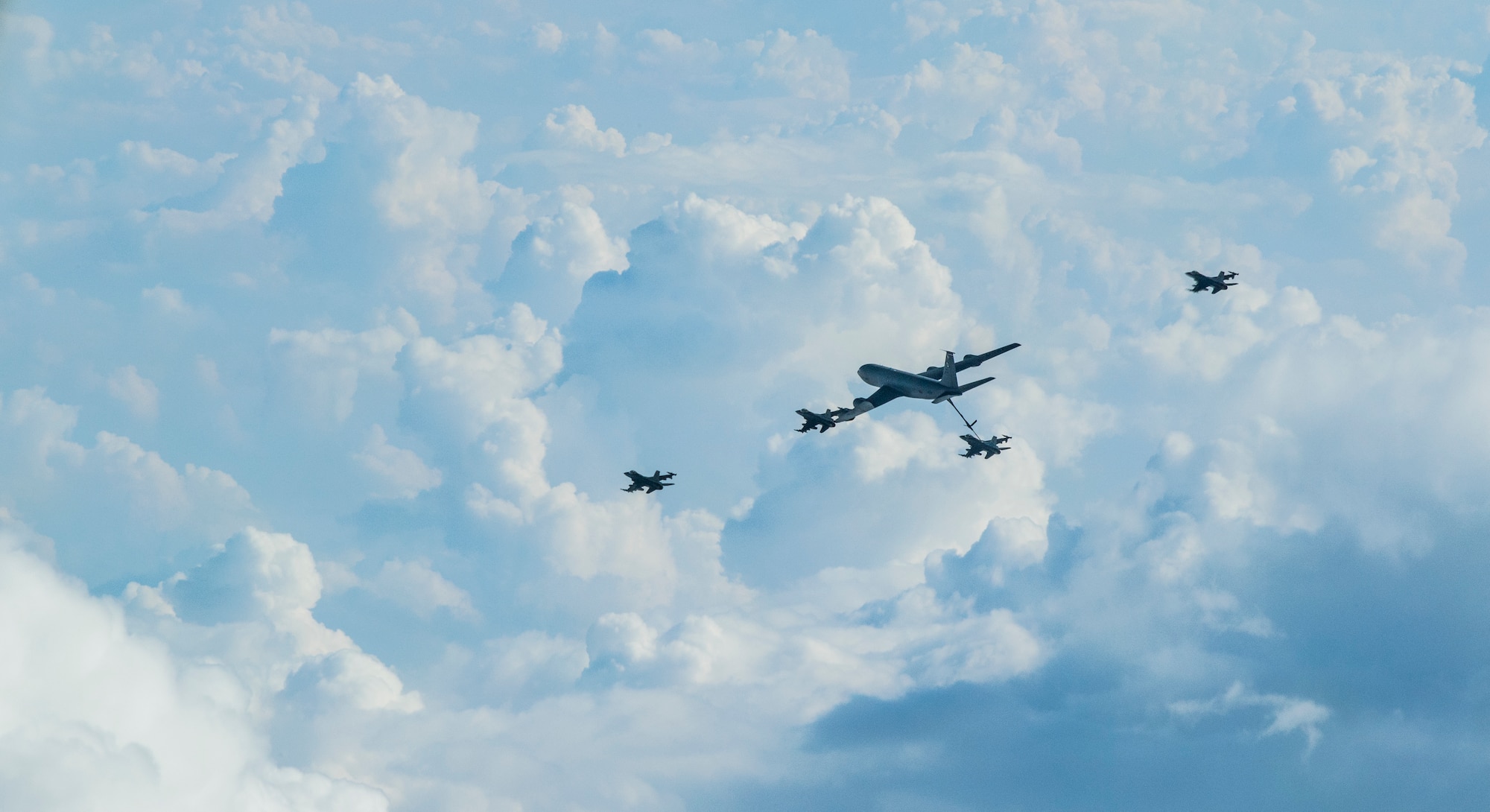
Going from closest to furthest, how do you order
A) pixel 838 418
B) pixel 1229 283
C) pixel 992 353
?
pixel 838 418, pixel 992 353, pixel 1229 283

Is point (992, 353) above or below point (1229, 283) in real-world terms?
below

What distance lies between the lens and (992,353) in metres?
184

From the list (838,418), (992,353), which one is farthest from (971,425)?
(838,418)

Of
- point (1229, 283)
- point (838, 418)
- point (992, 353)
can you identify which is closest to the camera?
point (838, 418)

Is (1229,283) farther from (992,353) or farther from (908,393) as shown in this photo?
(908,393)

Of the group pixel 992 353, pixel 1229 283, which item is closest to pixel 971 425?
pixel 992 353

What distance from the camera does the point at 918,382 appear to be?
180 m

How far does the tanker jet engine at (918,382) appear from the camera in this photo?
178625 millimetres

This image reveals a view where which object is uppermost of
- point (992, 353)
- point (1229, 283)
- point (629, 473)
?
point (1229, 283)

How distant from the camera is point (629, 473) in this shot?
18562cm

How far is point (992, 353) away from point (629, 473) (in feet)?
189

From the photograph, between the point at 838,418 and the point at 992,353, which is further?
the point at 992,353

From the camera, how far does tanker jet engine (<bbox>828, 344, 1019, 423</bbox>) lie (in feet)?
586

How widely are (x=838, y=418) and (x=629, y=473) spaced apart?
113 feet
